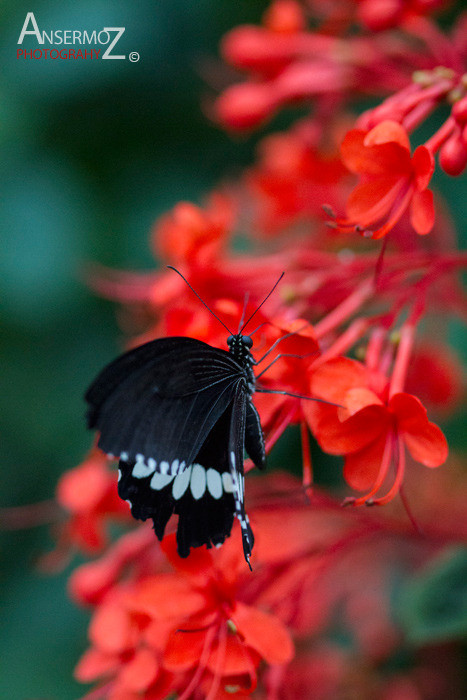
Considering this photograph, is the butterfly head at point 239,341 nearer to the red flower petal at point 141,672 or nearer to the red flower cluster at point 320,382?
the red flower cluster at point 320,382

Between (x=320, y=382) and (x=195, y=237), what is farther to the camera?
(x=195, y=237)

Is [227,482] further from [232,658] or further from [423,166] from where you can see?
[423,166]

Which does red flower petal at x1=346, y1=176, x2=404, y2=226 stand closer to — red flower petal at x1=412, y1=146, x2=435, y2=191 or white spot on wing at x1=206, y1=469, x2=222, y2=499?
red flower petal at x1=412, y1=146, x2=435, y2=191

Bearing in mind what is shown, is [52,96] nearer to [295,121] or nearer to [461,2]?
[295,121]

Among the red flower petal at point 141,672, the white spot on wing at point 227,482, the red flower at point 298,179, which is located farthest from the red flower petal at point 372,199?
the red flower petal at point 141,672

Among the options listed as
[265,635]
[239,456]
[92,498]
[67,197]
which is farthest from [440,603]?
[67,197]

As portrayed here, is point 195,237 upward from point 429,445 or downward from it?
upward

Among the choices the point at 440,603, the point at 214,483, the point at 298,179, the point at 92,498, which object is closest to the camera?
the point at 214,483

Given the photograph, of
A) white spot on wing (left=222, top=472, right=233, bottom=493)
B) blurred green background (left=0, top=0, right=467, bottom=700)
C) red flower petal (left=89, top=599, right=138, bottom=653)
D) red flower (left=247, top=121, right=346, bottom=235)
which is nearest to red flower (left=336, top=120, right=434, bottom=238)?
white spot on wing (left=222, top=472, right=233, bottom=493)
